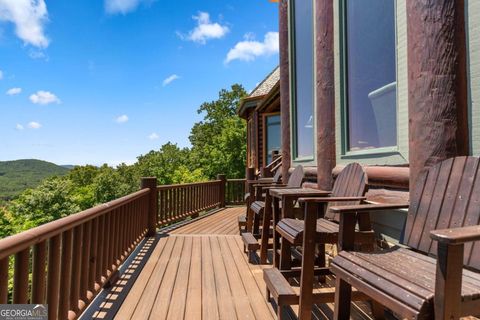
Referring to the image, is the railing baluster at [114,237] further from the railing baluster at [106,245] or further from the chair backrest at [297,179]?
the chair backrest at [297,179]

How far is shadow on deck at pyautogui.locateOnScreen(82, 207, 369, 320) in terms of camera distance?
89.0 inches

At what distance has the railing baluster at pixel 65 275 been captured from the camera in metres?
1.80

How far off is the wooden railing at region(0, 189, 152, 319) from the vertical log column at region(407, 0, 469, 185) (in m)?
2.08

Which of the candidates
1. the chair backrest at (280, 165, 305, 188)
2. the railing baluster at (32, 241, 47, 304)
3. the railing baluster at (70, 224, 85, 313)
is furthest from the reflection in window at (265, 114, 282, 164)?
the railing baluster at (32, 241, 47, 304)

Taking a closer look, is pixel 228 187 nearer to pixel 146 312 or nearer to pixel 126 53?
pixel 146 312

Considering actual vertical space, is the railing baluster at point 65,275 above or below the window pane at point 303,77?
below

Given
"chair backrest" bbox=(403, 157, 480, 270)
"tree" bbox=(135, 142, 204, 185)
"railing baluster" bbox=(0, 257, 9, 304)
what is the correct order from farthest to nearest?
1. "tree" bbox=(135, 142, 204, 185)
2. "chair backrest" bbox=(403, 157, 480, 270)
3. "railing baluster" bbox=(0, 257, 9, 304)

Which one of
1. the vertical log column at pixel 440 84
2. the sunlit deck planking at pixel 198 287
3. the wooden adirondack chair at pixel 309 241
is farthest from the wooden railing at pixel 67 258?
the vertical log column at pixel 440 84

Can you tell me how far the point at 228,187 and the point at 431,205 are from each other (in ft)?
28.3

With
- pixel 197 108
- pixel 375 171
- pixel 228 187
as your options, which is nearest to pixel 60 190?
pixel 197 108

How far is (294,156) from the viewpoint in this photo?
15.2 feet

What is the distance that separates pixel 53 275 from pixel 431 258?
76.7 inches

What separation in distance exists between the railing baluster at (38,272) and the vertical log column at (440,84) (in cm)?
211

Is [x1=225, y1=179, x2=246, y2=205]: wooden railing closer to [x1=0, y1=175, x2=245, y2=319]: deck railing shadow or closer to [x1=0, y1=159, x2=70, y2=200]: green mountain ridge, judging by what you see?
[x1=0, y1=175, x2=245, y2=319]: deck railing shadow
